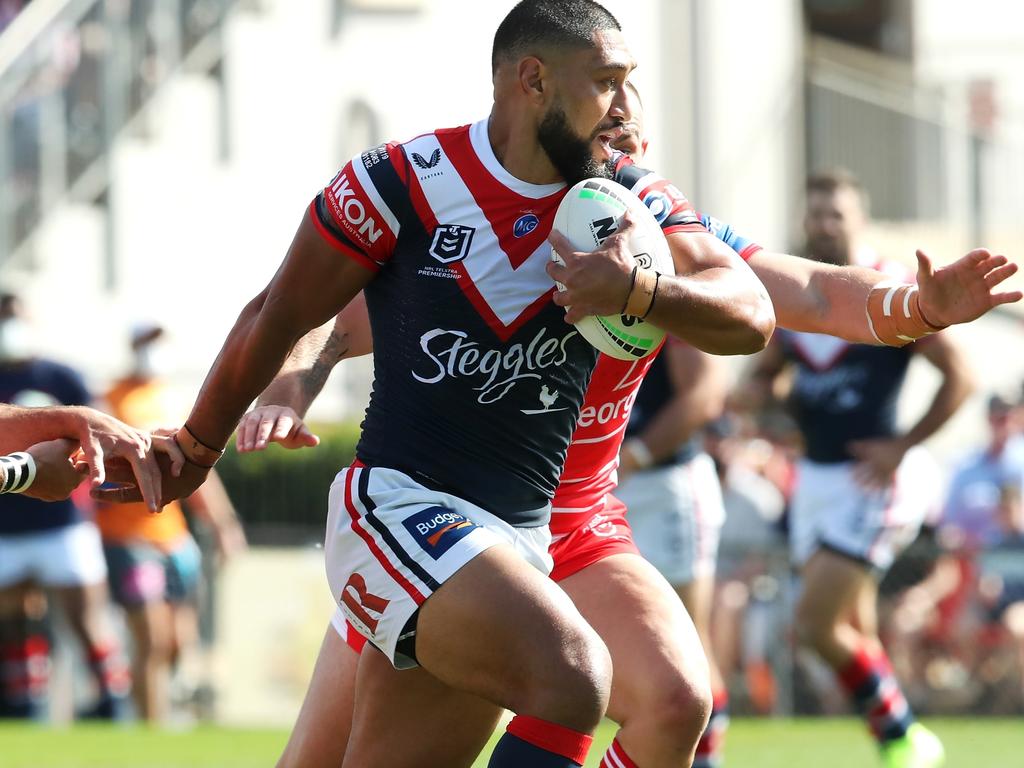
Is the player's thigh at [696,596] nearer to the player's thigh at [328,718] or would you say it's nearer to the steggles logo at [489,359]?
the player's thigh at [328,718]

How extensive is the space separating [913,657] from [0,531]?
6.03 meters

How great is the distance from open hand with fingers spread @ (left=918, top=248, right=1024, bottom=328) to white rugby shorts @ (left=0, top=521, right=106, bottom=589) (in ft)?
25.0

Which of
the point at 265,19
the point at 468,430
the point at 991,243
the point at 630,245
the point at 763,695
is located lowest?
the point at 763,695

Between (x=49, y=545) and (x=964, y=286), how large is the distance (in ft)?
25.9

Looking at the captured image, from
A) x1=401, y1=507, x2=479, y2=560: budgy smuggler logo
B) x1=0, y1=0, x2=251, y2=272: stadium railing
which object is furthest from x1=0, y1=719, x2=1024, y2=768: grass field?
x1=0, y1=0, x2=251, y2=272: stadium railing

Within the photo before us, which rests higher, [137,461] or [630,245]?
[630,245]

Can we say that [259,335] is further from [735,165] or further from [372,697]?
[735,165]

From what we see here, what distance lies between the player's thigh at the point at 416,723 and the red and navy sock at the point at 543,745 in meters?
0.23

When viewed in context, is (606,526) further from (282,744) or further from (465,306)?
(282,744)

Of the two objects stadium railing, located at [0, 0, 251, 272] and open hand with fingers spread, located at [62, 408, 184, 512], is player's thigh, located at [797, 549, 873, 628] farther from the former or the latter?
stadium railing, located at [0, 0, 251, 272]

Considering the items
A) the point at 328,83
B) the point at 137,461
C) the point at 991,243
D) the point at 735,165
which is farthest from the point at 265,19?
the point at 137,461

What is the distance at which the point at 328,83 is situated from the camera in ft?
66.7

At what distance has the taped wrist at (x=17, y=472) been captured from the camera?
16.6 ft

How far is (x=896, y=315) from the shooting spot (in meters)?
5.14
